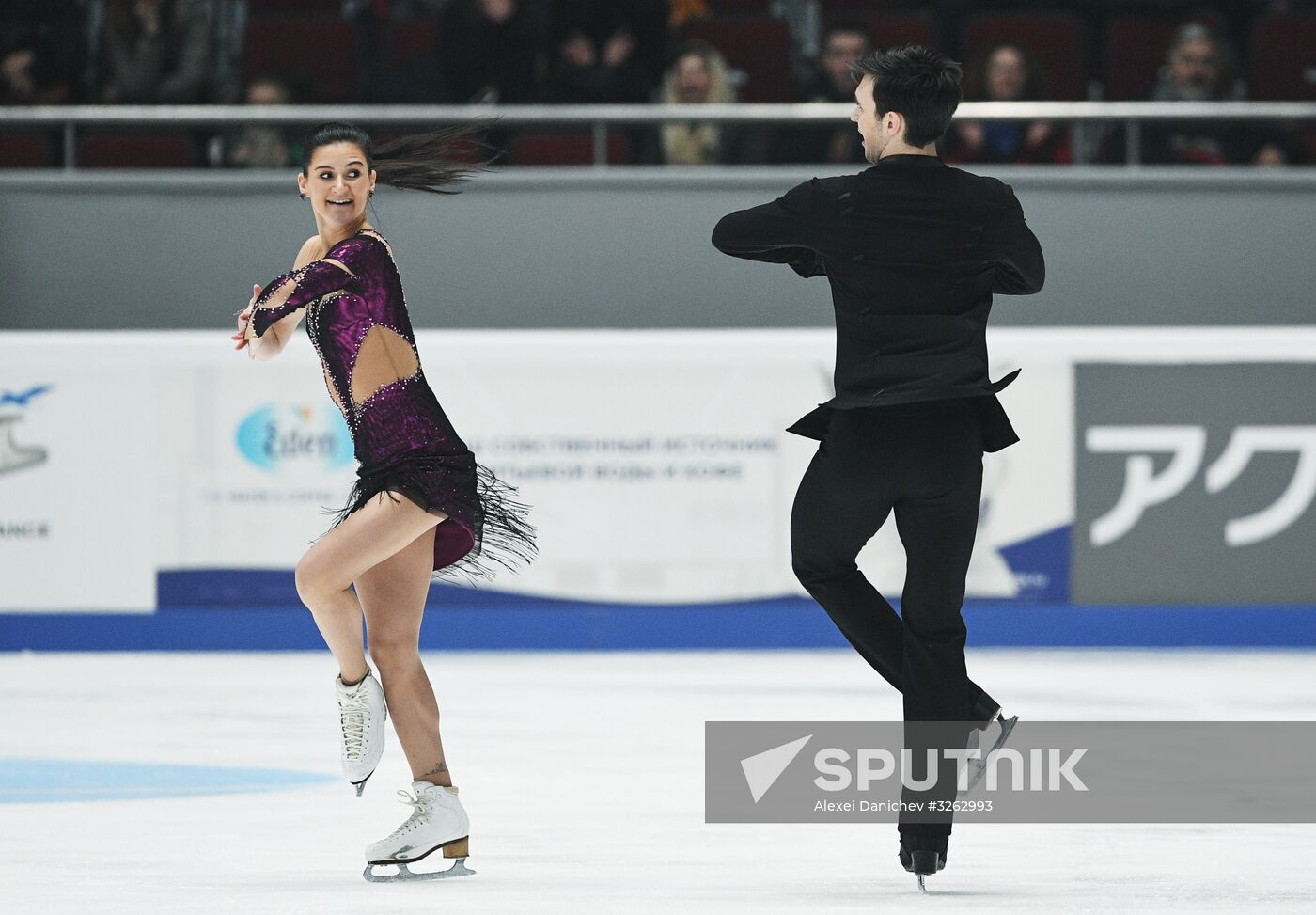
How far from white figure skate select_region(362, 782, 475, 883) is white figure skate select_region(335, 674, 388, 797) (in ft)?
0.35

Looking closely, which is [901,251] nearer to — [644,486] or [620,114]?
[644,486]

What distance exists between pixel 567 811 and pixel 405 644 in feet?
3.09

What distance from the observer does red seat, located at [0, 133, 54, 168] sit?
30.0 ft

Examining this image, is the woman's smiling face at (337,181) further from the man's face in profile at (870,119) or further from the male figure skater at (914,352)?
the man's face in profile at (870,119)

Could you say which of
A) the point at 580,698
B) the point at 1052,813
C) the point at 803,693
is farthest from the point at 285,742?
the point at 1052,813

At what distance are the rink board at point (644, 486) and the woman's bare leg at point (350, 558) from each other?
417 cm

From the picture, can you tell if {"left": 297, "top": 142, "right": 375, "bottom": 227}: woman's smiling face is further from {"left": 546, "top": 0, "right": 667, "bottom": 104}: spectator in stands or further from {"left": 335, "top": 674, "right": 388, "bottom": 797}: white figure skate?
{"left": 546, "top": 0, "right": 667, "bottom": 104}: spectator in stands

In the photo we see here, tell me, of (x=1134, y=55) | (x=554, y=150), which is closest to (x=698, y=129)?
(x=554, y=150)

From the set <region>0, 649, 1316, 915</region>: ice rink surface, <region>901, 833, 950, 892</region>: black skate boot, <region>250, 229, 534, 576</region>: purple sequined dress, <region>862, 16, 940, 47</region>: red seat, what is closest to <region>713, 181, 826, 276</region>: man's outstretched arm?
<region>250, 229, 534, 576</region>: purple sequined dress

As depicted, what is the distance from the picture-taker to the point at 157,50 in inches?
365

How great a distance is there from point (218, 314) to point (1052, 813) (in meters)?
5.50

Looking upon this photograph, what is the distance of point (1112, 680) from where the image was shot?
7.22 meters

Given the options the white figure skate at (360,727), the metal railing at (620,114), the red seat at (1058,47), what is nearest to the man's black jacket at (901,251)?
the white figure skate at (360,727)

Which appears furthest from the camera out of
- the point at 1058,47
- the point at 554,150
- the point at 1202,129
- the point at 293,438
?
the point at 1058,47
